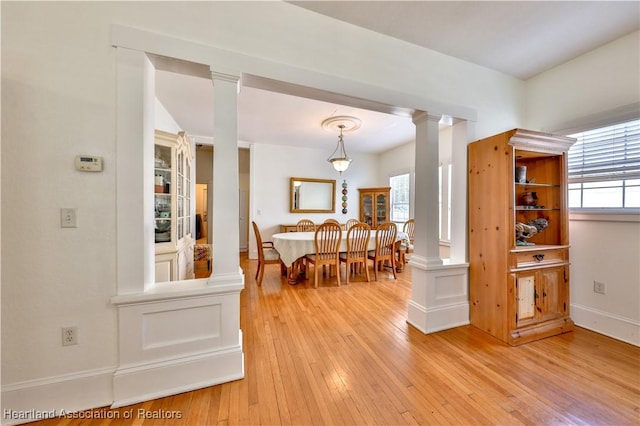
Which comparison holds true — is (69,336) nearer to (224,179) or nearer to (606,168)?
(224,179)

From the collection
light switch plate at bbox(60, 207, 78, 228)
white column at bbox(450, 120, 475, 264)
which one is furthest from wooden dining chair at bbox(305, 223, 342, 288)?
light switch plate at bbox(60, 207, 78, 228)

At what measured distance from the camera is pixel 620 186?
6.97 feet

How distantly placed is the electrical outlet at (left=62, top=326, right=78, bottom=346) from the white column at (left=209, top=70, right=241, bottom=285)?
75 cm

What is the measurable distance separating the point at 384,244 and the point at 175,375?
313 centimetres

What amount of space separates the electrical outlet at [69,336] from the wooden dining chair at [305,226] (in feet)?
13.4

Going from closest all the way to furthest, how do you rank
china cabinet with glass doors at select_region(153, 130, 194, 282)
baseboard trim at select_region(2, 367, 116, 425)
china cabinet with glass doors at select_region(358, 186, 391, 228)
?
1. baseboard trim at select_region(2, 367, 116, 425)
2. china cabinet with glass doors at select_region(153, 130, 194, 282)
3. china cabinet with glass doors at select_region(358, 186, 391, 228)

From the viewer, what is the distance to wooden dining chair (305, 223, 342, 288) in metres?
3.43

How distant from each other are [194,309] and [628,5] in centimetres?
376

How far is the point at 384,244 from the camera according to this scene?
386 centimetres

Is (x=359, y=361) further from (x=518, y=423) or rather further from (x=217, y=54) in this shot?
(x=217, y=54)

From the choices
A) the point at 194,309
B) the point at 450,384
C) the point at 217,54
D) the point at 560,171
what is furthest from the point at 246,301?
the point at 560,171

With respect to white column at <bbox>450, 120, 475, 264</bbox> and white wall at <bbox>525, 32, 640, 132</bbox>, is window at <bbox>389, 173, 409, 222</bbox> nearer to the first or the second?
white wall at <bbox>525, 32, 640, 132</bbox>

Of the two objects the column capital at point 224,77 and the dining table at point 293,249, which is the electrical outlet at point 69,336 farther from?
the dining table at point 293,249

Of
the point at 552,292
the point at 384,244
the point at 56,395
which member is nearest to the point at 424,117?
the point at 552,292
